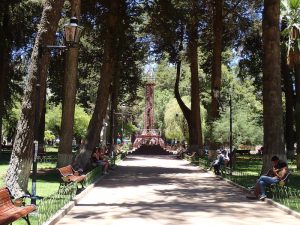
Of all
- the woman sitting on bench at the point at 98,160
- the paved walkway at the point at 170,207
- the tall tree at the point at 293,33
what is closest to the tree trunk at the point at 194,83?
the tall tree at the point at 293,33

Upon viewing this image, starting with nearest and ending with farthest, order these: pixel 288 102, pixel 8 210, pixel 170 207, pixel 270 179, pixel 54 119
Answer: pixel 8 210 → pixel 170 207 → pixel 270 179 → pixel 288 102 → pixel 54 119

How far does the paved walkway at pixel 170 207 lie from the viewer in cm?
1123

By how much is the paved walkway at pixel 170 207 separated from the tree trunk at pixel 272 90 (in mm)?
2132

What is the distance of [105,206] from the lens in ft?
44.4

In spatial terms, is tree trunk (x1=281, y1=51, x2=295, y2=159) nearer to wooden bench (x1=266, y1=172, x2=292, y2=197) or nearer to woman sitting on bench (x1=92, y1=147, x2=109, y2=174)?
woman sitting on bench (x1=92, y1=147, x2=109, y2=174)

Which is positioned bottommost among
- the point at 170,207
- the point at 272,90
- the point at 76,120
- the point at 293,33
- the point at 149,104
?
the point at 170,207

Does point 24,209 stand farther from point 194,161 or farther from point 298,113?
point 194,161

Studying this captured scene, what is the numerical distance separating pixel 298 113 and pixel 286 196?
1500 centimetres

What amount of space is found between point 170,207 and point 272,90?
7.76 meters

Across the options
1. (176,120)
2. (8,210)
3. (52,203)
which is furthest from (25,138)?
(176,120)

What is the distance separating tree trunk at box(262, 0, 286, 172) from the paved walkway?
2.13 m

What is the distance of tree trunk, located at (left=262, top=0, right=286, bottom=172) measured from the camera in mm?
18828

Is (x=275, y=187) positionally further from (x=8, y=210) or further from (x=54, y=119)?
(x=54, y=119)

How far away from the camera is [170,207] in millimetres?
13328
